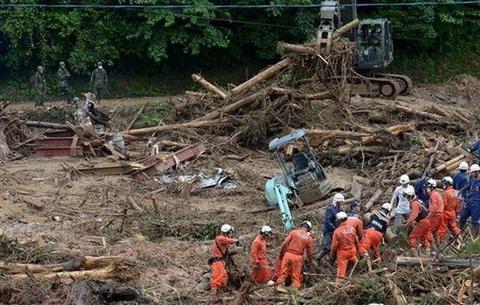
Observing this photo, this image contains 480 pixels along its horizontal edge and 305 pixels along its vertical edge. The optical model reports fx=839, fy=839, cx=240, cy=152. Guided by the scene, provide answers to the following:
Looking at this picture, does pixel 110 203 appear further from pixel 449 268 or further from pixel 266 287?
pixel 449 268

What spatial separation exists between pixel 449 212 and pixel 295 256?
3672 millimetres

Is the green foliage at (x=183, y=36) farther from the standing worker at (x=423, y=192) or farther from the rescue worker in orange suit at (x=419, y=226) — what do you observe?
the rescue worker in orange suit at (x=419, y=226)

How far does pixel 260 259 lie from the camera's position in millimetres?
Result: 13711

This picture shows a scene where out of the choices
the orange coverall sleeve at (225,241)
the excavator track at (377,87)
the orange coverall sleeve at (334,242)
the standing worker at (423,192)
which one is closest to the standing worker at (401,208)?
the standing worker at (423,192)

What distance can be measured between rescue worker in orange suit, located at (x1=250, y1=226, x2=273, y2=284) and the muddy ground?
474mm

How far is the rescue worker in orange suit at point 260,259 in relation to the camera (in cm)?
1362

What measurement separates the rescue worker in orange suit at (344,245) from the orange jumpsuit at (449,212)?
100 inches

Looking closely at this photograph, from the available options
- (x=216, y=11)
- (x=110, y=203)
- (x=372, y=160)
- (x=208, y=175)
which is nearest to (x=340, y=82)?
(x=372, y=160)

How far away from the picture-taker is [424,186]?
53.8 feet

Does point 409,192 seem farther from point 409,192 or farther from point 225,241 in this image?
point 225,241

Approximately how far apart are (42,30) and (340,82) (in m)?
13.0

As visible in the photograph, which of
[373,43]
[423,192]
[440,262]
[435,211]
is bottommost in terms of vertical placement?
[373,43]

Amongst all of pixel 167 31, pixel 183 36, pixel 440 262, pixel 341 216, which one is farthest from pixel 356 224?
pixel 167 31

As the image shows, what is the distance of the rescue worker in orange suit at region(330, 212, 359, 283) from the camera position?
535 inches
